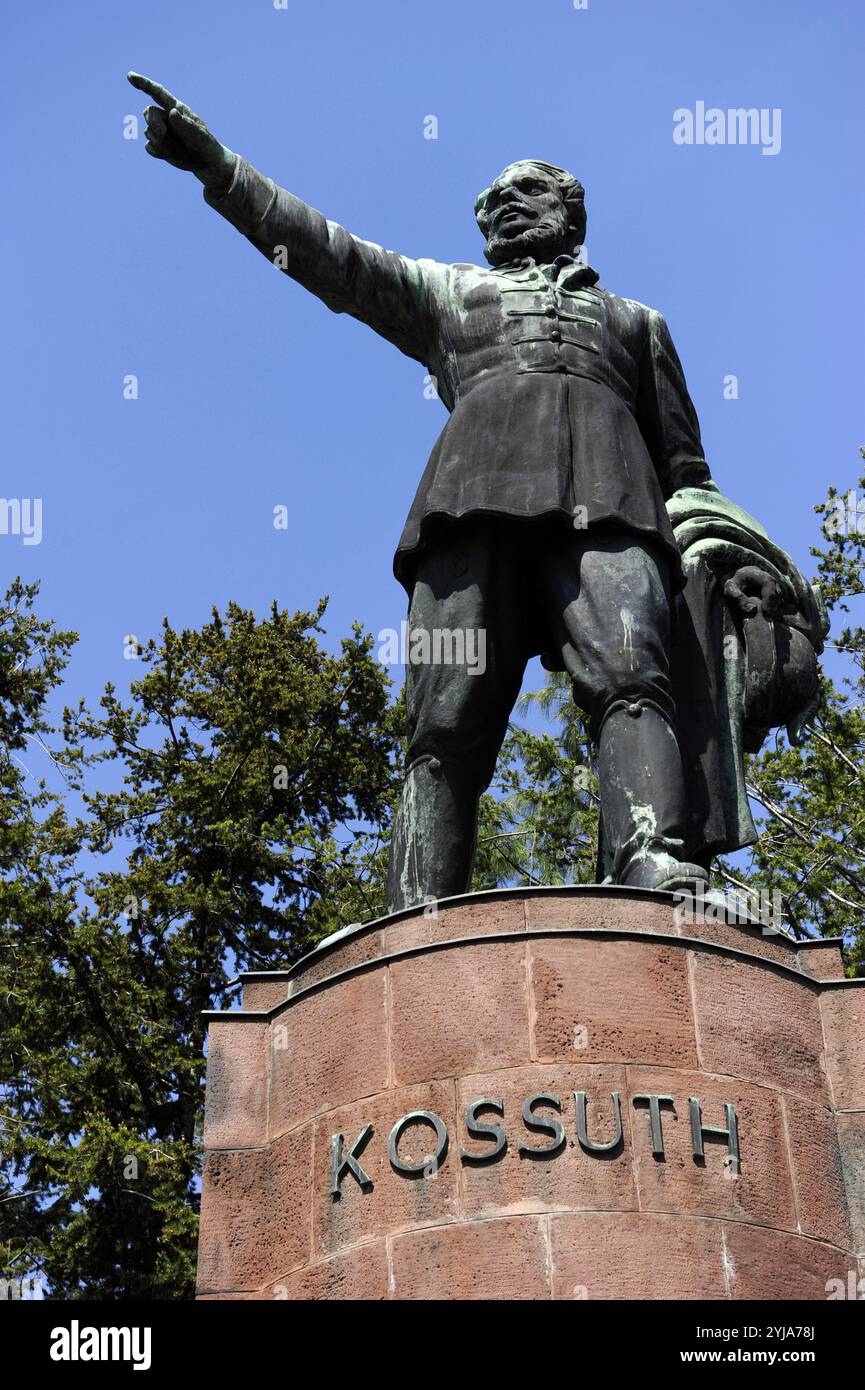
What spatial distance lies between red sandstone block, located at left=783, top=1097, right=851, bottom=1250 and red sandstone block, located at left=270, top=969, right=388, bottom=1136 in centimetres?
114

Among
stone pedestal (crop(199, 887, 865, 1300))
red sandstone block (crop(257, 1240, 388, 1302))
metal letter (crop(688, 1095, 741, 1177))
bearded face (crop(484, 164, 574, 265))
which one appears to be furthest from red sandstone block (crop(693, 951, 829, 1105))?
bearded face (crop(484, 164, 574, 265))

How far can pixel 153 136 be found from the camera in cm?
728

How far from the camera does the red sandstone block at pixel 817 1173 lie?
5.48 m

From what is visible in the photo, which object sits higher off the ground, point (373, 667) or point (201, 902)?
point (373, 667)

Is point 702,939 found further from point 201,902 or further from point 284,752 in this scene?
point 284,752

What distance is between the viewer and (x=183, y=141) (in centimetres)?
731

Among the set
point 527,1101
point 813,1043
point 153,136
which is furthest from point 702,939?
point 153,136

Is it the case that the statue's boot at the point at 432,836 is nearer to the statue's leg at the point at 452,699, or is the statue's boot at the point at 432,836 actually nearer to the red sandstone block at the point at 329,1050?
the statue's leg at the point at 452,699

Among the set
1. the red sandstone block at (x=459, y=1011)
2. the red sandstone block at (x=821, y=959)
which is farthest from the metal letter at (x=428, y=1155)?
the red sandstone block at (x=821, y=959)

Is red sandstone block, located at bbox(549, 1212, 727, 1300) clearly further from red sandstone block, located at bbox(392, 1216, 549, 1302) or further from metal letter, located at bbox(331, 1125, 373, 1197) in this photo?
metal letter, located at bbox(331, 1125, 373, 1197)

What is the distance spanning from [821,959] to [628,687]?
108cm

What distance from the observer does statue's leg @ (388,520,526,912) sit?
6754 millimetres
